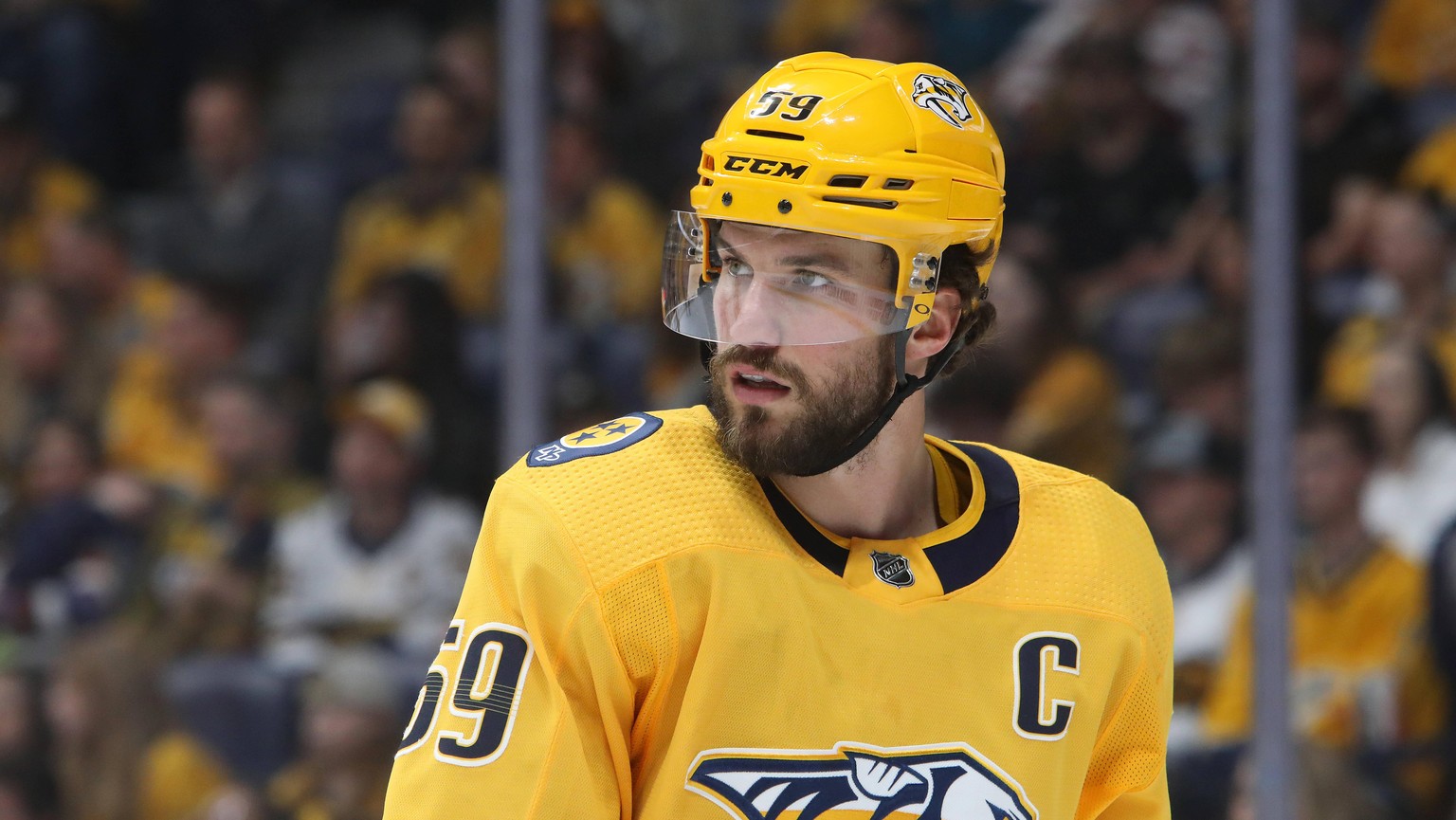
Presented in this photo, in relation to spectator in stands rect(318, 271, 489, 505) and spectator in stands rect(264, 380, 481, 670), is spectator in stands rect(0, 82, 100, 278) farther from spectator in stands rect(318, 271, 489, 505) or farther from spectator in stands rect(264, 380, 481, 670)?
spectator in stands rect(264, 380, 481, 670)

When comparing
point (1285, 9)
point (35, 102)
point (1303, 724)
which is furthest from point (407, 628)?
point (1285, 9)

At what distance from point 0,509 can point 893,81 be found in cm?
282

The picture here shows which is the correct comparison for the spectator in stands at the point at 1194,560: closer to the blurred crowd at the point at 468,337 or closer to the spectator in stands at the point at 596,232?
the blurred crowd at the point at 468,337

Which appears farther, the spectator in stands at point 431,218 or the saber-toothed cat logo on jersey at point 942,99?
the spectator in stands at point 431,218

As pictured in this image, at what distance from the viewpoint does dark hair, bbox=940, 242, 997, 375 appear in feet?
→ 4.85

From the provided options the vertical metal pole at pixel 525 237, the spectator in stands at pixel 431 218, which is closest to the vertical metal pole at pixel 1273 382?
the vertical metal pole at pixel 525 237

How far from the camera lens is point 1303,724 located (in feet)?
9.73

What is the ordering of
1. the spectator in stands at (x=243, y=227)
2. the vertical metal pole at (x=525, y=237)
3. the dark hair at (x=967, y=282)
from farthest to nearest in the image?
1. the spectator in stands at (x=243, y=227)
2. the vertical metal pole at (x=525, y=237)
3. the dark hair at (x=967, y=282)

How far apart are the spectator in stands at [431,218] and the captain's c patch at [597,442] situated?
1.99 meters

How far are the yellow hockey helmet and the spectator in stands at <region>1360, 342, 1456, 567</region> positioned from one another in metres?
1.79

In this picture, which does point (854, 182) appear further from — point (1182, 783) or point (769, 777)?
point (1182, 783)

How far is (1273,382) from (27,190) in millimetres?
2698

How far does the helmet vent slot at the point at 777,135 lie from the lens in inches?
53.5

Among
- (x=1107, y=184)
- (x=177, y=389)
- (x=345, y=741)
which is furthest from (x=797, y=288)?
(x=177, y=389)
